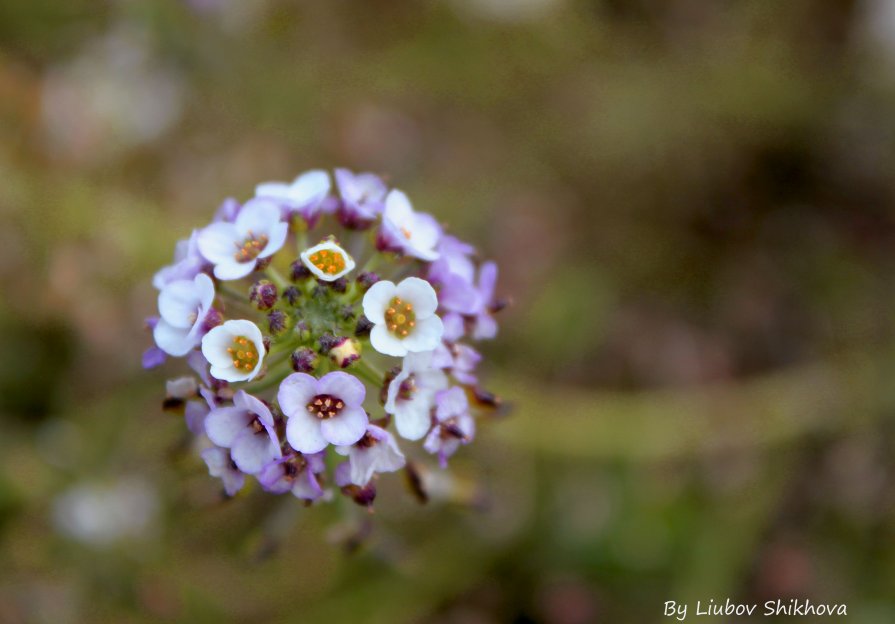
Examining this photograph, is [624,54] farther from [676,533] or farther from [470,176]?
[676,533]

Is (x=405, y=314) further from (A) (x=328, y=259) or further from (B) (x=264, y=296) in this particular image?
(B) (x=264, y=296)

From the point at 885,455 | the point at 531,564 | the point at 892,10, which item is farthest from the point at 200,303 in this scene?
the point at 892,10

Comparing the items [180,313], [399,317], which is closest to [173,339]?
[180,313]

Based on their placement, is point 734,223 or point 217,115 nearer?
point 217,115

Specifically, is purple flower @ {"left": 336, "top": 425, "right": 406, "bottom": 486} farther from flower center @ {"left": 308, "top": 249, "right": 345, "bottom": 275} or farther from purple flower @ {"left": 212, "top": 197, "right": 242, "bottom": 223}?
purple flower @ {"left": 212, "top": 197, "right": 242, "bottom": 223}

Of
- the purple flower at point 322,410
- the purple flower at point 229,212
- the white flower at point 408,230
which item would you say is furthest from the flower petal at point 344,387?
the purple flower at point 229,212

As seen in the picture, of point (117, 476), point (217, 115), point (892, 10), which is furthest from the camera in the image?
point (892, 10)
